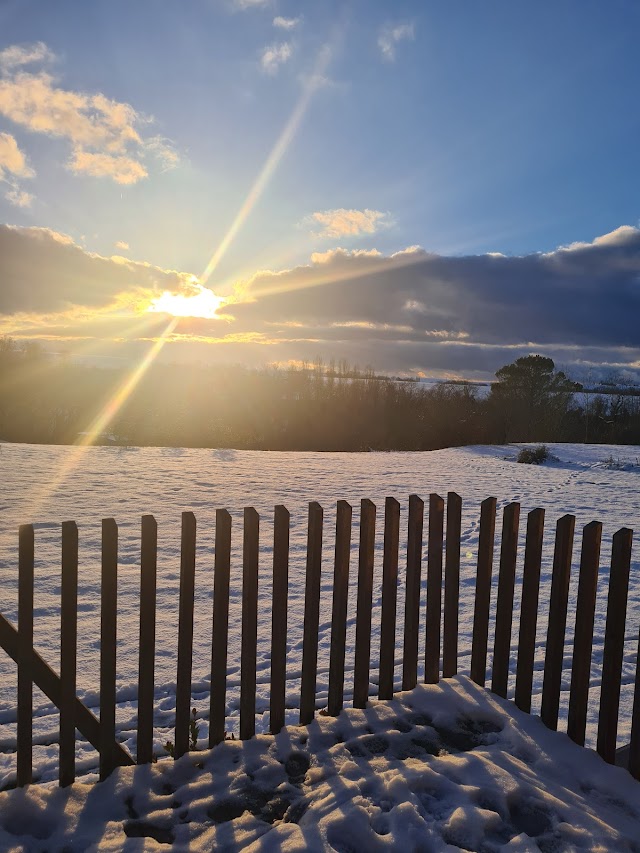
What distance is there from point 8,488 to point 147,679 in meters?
8.87

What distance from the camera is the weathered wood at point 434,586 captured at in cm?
316

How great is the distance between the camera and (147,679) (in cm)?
269

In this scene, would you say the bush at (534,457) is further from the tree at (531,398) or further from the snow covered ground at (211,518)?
the tree at (531,398)

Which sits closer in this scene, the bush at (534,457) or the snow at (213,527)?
the snow at (213,527)

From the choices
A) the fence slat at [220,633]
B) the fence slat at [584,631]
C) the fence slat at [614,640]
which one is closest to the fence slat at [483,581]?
the fence slat at [584,631]

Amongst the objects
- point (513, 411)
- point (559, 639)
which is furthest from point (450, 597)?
point (513, 411)

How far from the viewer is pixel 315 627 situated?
296 cm

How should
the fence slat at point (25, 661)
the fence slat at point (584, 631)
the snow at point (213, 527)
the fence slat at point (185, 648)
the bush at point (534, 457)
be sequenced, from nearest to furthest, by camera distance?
1. the fence slat at point (25, 661)
2. the fence slat at point (185, 648)
3. the fence slat at point (584, 631)
4. the snow at point (213, 527)
5. the bush at point (534, 457)

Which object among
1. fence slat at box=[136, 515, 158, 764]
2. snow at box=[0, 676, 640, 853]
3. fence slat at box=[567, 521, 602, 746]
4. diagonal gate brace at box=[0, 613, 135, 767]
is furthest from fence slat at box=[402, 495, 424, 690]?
diagonal gate brace at box=[0, 613, 135, 767]

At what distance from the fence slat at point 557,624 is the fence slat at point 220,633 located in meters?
1.71

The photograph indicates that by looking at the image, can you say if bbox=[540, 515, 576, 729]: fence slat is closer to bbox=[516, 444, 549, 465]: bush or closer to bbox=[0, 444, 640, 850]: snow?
bbox=[0, 444, 640, 850]: snow

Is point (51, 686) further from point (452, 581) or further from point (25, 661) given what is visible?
point (452, 581)

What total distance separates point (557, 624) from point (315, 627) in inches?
50.8

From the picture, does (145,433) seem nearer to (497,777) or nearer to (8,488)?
(8,488)
